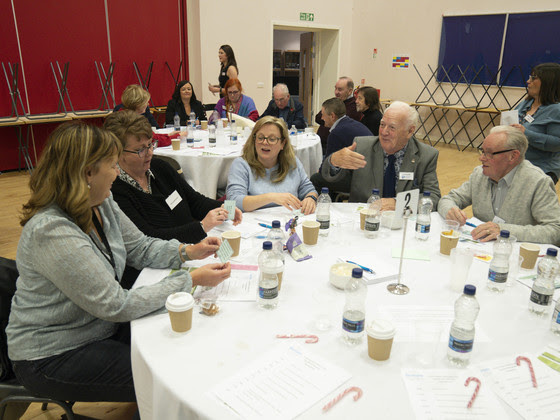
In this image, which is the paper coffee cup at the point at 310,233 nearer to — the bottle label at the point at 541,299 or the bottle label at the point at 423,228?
the bottle label at the point at 423,228

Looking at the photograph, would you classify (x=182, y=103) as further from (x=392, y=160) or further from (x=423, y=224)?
(x=423, y=224)

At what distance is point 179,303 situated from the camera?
1427 millimetres

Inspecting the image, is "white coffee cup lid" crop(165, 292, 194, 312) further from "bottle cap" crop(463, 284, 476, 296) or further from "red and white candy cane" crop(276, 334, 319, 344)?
"bottle cap" crop(463, 284, 476, 296)

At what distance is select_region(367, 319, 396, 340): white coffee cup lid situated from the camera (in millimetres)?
1292

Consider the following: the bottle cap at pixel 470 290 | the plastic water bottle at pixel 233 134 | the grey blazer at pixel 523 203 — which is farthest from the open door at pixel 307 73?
the bottle cap at pixel 470 290

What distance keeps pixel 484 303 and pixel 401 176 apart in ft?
4.41

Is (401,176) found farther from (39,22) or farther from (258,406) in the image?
(39,22)

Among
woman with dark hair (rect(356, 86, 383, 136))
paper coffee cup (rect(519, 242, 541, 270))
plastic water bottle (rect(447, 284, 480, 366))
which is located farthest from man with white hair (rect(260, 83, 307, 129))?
plastic water bottle (rect(447, 284, 480, 366))

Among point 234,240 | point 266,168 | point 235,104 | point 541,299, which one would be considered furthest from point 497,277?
point 235,104

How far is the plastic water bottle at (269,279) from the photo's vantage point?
1.55 meters

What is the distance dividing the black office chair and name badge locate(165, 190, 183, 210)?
3.21 feet

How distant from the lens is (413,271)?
1940 mm

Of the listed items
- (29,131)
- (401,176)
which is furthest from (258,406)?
(29,131)

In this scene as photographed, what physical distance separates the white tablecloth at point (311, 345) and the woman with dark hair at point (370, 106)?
4153 mm
